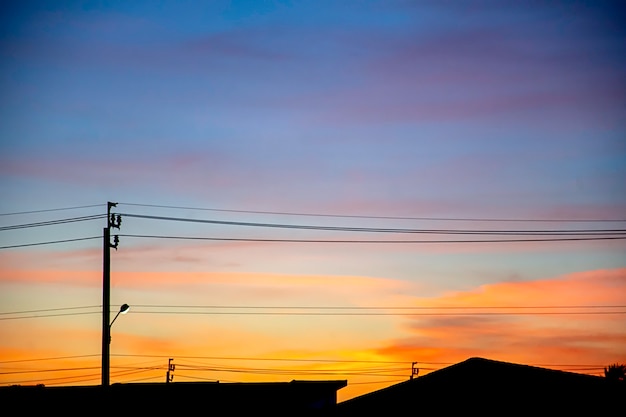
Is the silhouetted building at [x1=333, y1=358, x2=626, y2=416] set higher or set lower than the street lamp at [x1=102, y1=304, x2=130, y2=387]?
lower

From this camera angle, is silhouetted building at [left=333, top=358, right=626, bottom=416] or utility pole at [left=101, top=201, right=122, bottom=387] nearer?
silhouetted building at [left=333, top=358, right=626, bottom=416]

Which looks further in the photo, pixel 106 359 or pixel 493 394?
pixel 106 359

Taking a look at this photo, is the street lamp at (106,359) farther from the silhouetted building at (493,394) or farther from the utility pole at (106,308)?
the silhouetted building at (493,394)

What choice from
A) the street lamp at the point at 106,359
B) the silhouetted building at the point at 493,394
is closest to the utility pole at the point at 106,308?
the street lamp at the point at 106,359

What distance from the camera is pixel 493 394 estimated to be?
96.1ft

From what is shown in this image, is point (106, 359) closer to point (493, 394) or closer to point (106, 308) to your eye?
point (106, 308)

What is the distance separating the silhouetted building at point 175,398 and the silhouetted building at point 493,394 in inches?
481

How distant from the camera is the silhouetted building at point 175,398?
42906mm

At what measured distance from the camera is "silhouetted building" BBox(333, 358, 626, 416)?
28.5 meters

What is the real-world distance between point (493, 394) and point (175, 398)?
20.2 meters

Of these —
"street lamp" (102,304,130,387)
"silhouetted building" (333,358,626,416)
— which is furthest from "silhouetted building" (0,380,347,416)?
"silhouetted building" (333,358,626,416)

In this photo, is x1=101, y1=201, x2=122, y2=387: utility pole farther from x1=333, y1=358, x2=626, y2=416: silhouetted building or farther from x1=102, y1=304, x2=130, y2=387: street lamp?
x1=333, y1=358, x2=626, y2=416: silhouetted building

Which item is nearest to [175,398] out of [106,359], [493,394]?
[106,359]

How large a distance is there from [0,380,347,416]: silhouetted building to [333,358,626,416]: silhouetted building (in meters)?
12.2
